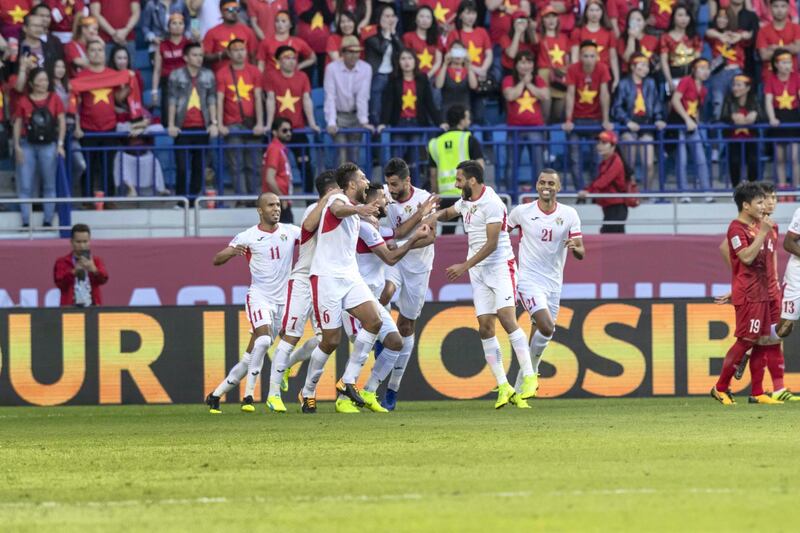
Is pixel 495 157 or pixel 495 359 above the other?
pixel 495 157

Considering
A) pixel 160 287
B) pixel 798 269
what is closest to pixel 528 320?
pixel 798 269

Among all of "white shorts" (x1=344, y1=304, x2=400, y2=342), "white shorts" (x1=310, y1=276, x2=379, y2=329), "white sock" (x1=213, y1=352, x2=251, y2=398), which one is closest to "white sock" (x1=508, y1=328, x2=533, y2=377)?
"white shorts" (x1=344, y1=304, x2=400, y2=342)

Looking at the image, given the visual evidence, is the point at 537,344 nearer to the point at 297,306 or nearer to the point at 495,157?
the point at 297,306

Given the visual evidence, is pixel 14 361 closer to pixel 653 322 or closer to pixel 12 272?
pixel 12 272

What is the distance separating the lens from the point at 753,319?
47.2 feet

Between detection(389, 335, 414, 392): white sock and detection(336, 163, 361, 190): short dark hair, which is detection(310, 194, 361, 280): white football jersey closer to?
detection(336, 163, 361, 190): short dark hair

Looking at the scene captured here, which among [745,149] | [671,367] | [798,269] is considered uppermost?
[745,149]

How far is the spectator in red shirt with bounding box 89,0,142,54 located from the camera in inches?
816

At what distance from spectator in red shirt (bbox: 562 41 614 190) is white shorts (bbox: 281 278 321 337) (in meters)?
6.40

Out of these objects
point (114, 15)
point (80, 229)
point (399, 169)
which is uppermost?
point (114, 15)

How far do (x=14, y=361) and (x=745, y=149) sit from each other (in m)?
9.55

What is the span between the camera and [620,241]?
64.6 feet

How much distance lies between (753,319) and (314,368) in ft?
13.3

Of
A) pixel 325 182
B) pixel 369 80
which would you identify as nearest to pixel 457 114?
pixel 369 80
